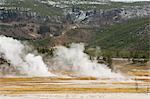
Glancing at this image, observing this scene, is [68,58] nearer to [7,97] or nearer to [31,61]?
[31,61]

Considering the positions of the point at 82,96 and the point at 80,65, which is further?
the point at 80,65

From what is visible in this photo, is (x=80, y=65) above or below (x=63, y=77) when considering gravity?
below

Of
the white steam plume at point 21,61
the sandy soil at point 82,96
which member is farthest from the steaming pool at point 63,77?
the sandy soil at point 82,96

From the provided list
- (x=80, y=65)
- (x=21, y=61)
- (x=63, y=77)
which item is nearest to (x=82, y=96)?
(x=63, y=77)

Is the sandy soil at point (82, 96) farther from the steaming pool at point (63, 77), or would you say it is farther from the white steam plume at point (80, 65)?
the white steam plume at point (80, 65)

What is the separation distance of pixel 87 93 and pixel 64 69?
51.8 m

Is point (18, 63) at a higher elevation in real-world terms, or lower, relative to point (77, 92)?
lower

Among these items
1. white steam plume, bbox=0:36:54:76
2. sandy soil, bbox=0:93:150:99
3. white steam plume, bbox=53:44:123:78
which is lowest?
white steam plume, bbox=53:44:123:78

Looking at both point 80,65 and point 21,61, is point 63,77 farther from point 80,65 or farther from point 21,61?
point 80,65

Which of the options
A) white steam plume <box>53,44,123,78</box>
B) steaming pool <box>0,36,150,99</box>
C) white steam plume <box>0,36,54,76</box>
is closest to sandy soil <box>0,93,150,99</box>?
steaming pool <box>0,36,150,99</box>

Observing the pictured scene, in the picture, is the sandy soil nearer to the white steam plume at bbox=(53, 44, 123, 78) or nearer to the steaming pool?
the steaming pool

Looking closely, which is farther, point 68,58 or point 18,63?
point 68,58

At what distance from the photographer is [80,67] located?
9362 cm

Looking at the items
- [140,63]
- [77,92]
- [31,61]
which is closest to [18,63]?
[31,61]
